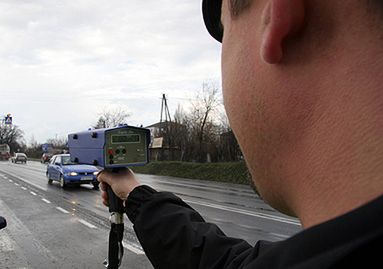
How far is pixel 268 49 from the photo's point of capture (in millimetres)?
727

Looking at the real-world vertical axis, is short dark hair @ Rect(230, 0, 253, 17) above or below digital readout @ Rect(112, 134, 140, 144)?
above

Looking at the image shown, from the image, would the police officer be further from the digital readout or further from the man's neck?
the digital readout

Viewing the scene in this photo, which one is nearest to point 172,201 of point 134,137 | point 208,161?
point 134,137

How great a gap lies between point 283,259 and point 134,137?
1.64 meters

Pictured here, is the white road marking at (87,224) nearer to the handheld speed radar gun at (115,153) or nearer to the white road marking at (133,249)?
the white road marking at (133,249)

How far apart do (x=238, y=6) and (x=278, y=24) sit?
0.15 m

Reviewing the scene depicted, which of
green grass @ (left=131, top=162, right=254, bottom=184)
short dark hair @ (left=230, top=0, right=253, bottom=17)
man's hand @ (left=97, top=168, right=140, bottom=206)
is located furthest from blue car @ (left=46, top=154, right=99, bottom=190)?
short dark hair @ (left=230, top=0, right=253, bottom=17)

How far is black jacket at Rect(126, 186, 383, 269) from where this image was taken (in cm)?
56

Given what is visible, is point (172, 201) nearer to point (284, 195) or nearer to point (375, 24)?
point (284, 195)

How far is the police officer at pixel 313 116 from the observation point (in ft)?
2.00

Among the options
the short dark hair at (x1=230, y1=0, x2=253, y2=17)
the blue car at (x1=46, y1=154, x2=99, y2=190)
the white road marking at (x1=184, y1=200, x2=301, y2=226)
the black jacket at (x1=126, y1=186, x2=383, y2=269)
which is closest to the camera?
the black jacket at (x1=126, y1=186, x2=383, y2=269)

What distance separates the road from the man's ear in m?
5.68

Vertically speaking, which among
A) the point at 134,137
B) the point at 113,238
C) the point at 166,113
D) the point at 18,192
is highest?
the point at 166,113

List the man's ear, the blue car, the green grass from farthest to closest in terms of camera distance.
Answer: the green grass, the blue car, the man's ear
